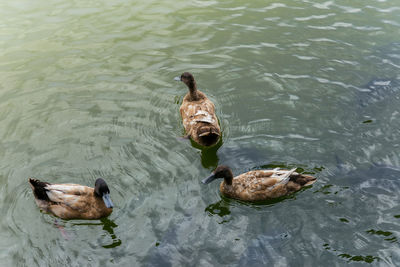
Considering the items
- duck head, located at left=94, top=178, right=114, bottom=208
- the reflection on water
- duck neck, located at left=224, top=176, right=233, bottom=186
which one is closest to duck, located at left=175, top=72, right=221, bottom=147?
duck neck, located at left=224, top=176, right=233, bottom=186

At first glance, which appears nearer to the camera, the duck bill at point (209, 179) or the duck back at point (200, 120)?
the duck bill at point (209, 179)

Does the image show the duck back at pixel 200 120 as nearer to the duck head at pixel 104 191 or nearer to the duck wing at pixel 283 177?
the duck wing at pixel 283 177

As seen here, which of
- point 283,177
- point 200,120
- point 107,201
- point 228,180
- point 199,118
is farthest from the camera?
point 199,118

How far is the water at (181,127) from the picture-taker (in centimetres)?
596

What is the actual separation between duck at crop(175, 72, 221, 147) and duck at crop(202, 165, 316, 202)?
901 millimetres

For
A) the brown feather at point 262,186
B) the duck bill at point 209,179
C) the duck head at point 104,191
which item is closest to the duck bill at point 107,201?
the duck head at point 104,191

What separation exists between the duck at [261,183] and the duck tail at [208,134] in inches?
34.0

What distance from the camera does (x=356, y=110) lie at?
→ 8547 mm

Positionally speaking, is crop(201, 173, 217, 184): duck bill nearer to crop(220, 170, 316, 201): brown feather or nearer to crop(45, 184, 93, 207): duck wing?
crop(220, 170, 316, 201): brown feather

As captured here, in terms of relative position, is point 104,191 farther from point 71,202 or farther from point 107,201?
point 71,202

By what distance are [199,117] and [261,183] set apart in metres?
2.07

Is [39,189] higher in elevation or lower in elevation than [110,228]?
higher

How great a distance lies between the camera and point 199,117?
7.90 metres

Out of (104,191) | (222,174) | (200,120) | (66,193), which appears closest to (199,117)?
(200,120)
